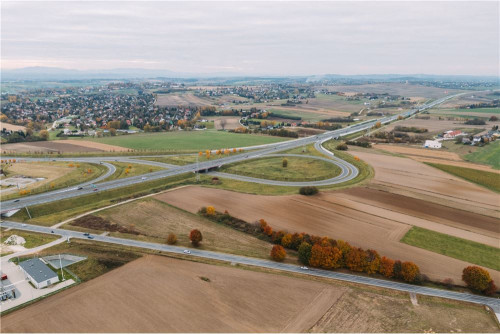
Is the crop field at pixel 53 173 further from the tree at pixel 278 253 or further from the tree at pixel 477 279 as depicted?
the tree at pixel 477 279

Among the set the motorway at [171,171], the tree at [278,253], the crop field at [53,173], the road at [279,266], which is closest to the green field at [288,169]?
the motorway at [171,171]

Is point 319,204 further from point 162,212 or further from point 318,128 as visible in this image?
point 318,128

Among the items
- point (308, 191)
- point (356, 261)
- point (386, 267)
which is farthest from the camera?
point (308, 191)

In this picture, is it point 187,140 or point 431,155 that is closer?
point 431,155

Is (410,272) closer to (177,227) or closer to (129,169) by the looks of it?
(177,227)

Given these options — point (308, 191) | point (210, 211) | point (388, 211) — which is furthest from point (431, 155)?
point (210, 211)

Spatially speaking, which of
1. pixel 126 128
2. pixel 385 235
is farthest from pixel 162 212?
pixel 126 128

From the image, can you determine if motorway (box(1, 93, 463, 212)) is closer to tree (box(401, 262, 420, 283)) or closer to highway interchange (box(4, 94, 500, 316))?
highway interchange (box(4, 94, 500, 316))
